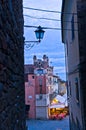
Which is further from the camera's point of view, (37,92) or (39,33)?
(37,92)

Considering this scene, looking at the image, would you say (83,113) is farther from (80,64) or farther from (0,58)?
(0,58)

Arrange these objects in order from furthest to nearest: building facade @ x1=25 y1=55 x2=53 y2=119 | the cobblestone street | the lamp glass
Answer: building facade @ x1=25 y1=55 x2=53 y2=119
the cobblestone street
the lamp glass

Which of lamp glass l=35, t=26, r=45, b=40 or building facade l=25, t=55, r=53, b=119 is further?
building facade l=25, t=55, r=53, b=119

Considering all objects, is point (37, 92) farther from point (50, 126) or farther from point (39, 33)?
point (39, 33)

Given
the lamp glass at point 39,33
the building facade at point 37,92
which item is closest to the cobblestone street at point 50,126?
the building facade at point 37,92

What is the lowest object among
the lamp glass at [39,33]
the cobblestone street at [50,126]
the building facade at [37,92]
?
the cobblestone street at [50,126]

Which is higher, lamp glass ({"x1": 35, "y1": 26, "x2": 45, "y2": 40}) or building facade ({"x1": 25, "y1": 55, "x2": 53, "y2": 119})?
lamp glass ({"x1": 35, "y1": 26, "x2": 45, "y2": 40})

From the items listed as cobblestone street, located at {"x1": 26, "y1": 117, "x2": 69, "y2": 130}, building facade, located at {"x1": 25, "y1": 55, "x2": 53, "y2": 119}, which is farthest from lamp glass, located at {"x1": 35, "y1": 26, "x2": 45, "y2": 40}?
building facade, located at {"x1": 25, "y1": 55, "x2": 53, "y2": 119}

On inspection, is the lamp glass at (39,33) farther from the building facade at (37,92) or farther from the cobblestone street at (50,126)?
the building facade at (37,92)

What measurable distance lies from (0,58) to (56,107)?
34204 millimetres

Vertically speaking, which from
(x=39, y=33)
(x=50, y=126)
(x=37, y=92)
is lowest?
(x=50, y=126)

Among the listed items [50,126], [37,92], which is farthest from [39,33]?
[37,92]

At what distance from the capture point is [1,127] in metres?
3.61

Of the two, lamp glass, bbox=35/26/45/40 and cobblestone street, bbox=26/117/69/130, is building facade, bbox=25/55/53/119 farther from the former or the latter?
lamp glass, bbox=35/26/45/40
